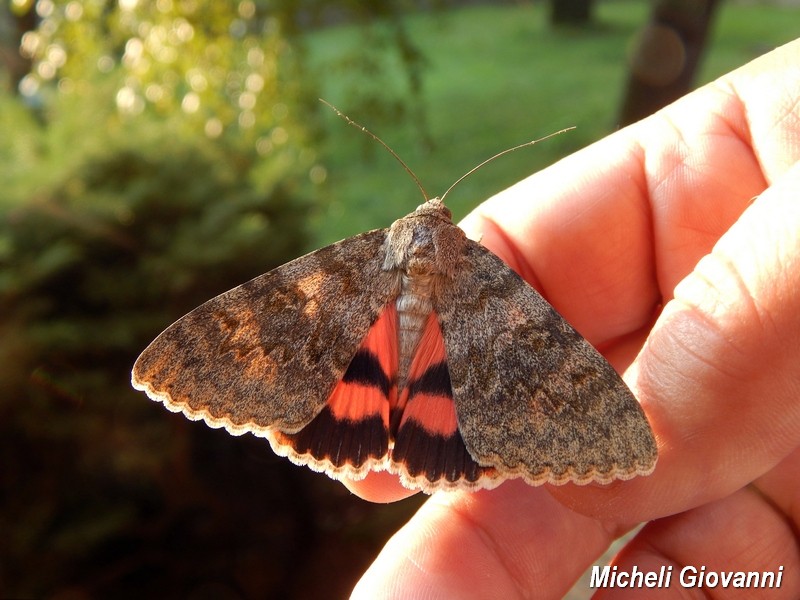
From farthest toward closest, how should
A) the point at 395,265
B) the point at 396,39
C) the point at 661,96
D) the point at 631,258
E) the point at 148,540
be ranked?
1. the point at 661,96
2. the point at 396,39
3. the point at 148,540
4. the point at 631,258
5. the point at 395,265

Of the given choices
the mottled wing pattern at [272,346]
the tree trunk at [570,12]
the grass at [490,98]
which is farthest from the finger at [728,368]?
the tree trunk at [570,12]

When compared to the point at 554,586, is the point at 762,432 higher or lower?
higher

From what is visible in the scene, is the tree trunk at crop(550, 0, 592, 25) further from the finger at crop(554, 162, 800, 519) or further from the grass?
the finger at crop(554, 162, 800, 519)

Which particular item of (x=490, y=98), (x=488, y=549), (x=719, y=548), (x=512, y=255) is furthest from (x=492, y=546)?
(x=490, y=98)

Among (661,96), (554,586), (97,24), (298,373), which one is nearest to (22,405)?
(298,373)

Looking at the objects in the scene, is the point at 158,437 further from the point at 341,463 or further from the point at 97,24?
the point at 97,24

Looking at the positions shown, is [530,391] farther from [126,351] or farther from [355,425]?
[126,351]
